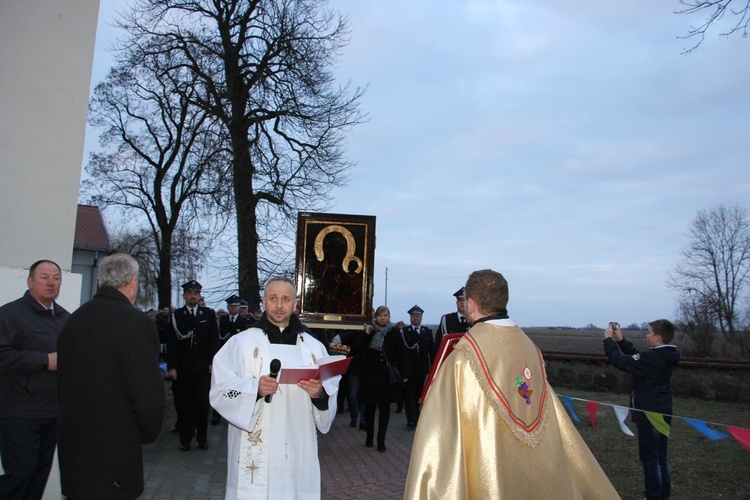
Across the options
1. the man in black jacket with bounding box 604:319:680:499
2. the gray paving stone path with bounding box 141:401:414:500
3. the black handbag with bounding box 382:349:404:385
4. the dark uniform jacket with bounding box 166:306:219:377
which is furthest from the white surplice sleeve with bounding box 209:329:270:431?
the black handbag with bounding box 382:349:404:385

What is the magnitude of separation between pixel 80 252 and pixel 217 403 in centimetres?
2656

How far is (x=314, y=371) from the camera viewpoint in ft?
12.1

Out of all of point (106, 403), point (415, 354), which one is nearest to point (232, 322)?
point (415, 354)

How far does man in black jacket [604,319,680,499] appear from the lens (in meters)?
6.15

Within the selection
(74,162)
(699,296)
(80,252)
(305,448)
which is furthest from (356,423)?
(699,296)

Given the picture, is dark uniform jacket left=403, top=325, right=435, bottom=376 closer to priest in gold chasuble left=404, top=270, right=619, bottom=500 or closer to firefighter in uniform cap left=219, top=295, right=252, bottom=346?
firefighter in uniform cap left=219, top=295, right=252, bottom=346

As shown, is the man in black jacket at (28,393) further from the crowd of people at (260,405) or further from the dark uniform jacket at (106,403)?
the dark uniform jacket at (106,403)

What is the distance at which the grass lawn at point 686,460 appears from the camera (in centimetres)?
714

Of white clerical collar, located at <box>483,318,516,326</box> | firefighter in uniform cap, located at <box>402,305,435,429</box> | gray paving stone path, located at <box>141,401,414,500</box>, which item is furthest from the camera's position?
firefighter in uniform cap, located at <box>402,305,435,429</box>

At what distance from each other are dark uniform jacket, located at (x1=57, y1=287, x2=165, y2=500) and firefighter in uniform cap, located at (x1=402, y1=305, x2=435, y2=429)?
27.8ft

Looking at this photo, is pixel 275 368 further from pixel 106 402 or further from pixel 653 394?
pixel 653 394

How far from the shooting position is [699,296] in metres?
35.1

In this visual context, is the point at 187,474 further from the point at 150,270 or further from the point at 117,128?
the point at 150,270

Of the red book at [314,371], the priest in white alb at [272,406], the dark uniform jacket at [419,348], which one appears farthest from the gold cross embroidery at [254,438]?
the dark uniform jacket at [419,348]
